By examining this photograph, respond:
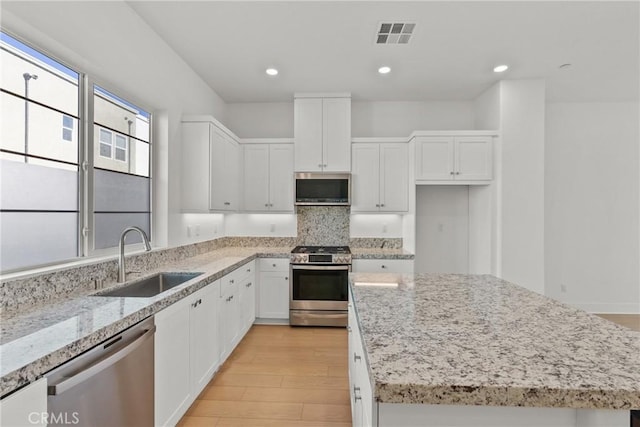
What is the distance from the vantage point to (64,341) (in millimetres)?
1187

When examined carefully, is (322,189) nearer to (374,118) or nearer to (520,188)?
(374,118)

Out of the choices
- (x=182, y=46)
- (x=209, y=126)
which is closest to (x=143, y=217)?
(x=209, y=126)

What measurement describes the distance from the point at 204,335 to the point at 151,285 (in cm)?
54

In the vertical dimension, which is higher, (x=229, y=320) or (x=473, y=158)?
(x=473, y=158)

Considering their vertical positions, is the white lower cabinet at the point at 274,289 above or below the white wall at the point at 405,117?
below

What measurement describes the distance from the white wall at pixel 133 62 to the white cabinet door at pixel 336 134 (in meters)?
1.46

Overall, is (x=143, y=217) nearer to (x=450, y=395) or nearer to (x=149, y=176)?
(x=149, y=176)

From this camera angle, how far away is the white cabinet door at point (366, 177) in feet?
13.6

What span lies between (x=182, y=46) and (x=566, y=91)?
175 inches

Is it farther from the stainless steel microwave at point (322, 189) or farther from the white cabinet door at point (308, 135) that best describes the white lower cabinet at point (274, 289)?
the white cabinet door at point (308, 135)

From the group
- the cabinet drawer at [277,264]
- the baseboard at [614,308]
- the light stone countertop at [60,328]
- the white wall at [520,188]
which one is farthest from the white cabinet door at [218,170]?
the baseboard at [614,308]

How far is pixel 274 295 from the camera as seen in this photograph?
3.90 meters

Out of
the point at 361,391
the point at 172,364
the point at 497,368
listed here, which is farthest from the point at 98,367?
the point at 497,368

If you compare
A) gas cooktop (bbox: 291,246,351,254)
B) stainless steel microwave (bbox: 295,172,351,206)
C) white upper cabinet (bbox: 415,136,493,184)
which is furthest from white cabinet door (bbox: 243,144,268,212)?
white upper cabinet (bbox: 415,136,493,184)
